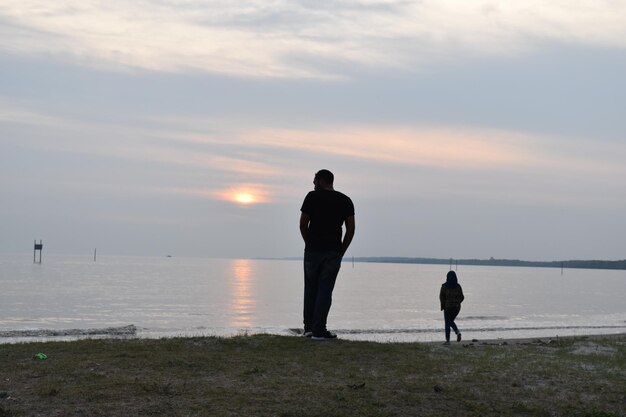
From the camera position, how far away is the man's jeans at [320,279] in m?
10.1

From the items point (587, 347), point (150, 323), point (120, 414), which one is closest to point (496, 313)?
point (150, 323)

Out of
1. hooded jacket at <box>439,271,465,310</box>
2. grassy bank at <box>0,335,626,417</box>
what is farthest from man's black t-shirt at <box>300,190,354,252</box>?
hooded jacket at <box>439,271,465,310</box>

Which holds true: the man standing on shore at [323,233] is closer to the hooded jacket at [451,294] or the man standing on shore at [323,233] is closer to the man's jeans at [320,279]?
the man's jeans at [320,279]

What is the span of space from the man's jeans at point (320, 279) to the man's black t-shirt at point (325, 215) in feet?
0.41

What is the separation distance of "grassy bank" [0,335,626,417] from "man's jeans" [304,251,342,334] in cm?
45

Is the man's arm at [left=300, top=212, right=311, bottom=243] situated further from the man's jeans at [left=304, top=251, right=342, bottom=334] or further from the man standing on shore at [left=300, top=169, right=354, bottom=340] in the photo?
the man's jeans at [left=304, top=251, right=342, bottom=334]

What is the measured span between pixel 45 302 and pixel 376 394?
51.3 meters

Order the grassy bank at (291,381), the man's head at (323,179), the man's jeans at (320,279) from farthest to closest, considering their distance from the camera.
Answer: the man's head at (323,179) → the man's jeans at (320,279) → the grassy bank at (291,381)

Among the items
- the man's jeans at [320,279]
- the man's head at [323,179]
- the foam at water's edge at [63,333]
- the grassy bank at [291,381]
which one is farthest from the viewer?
the foam at water's edge at [63,333]

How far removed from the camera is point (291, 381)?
25.1ft

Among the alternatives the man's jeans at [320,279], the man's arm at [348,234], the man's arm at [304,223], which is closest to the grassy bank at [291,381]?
the man's jeans at [320,279]

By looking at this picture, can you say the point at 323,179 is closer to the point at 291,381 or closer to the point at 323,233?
the point at 323,233

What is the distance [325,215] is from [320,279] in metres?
1.00

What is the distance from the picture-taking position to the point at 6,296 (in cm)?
5912
